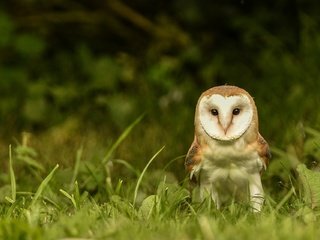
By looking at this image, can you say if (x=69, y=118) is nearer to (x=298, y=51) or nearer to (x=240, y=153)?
(x=298, y=51)

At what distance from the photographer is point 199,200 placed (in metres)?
3.88

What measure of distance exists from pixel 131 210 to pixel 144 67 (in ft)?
11.2

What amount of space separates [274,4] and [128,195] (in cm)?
309

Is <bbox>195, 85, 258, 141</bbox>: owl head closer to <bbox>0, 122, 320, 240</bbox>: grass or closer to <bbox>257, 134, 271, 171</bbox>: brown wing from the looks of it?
<bbox>257, 134, 271, 171</bbox>: brown wing

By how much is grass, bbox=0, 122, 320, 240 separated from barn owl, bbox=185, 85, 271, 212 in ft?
0.34

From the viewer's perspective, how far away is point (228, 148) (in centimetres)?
371

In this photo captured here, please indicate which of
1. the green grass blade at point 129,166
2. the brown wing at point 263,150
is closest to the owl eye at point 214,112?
the brown wing at point 263,150

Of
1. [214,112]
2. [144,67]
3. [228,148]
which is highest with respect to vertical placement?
[214,112]

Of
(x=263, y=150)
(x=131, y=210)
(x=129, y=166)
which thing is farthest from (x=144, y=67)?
(x=131, y=210)

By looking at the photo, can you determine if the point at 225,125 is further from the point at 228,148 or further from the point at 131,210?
the point at 131,210

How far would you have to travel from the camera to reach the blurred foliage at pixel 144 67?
17.6 feet

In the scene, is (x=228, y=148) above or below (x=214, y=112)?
below

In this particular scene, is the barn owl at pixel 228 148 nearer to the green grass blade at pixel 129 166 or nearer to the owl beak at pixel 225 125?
the owl beak at pixel 225 125

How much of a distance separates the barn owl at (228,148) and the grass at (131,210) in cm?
10
